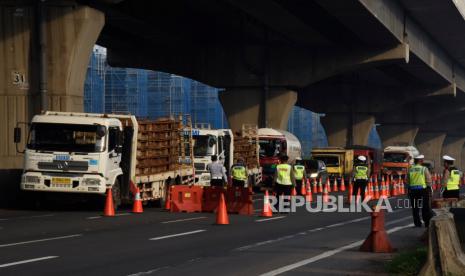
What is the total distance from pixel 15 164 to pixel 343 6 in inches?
714

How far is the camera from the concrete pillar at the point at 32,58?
30.9 meters

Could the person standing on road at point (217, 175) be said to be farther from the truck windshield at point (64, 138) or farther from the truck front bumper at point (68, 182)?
the truck windshield at point (64, 138)

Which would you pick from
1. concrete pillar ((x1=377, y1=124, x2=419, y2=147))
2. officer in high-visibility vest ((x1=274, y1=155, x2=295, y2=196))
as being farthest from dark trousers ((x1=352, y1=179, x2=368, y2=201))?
concrete pillar ((x1=377, y1=124, x2=419, y2=147))

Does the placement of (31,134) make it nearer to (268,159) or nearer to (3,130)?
(3,130)

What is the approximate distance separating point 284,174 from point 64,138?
19.4ft

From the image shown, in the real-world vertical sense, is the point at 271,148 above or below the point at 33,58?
below

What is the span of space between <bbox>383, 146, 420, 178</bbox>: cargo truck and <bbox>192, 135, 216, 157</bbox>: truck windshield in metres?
29.7

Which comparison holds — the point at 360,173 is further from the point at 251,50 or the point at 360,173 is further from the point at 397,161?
the point at 397,161

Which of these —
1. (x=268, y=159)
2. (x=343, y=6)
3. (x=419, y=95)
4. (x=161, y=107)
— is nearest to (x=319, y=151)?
(x=268, y=159)

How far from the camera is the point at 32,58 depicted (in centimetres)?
3122

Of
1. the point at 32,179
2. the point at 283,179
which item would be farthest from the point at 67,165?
the point at 283,179

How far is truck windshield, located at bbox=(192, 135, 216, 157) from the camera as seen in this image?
35.3 m

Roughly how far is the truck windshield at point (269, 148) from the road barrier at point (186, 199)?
21420mm

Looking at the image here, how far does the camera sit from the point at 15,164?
1187 inches
